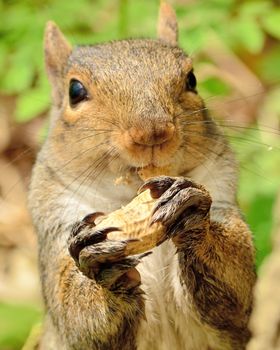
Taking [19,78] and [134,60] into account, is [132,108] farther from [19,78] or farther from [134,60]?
[19,78]

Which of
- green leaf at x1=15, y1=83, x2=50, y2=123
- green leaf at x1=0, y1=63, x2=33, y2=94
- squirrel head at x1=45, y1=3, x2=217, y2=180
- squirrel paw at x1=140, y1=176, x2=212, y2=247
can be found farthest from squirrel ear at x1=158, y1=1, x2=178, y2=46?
squirrel paw at x1=140, y1=176, x2=212, y2=247

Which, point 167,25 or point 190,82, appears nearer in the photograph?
point 190,82

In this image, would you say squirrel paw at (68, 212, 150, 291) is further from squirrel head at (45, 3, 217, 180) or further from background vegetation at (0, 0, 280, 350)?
background vegetation at (0, 0, 280, 350)

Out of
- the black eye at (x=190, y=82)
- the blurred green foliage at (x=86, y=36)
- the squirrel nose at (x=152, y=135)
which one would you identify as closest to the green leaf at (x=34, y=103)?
the blurred green foliage at (x=86, y=36)

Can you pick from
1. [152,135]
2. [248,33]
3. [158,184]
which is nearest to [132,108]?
[152,135]

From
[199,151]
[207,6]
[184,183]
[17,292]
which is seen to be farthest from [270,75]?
[184,183]
